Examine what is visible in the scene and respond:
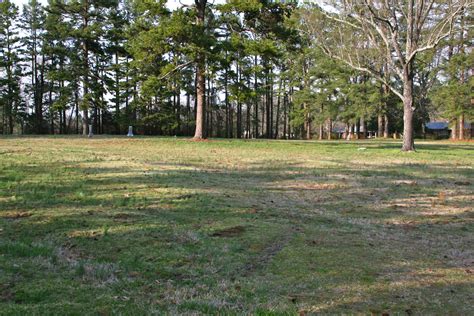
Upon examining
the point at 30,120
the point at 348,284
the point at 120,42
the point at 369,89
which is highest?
the point at 120,42

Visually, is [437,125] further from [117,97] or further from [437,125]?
[117,97]

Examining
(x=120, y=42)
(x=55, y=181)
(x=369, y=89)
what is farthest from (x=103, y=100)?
(x=55, y=181)

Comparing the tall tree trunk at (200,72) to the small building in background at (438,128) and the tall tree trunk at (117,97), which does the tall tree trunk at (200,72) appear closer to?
the tall tree trunk at (117,97)

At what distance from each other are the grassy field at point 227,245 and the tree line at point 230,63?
1279cm

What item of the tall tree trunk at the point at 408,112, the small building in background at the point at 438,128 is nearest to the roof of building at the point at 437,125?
the small building in background at the point at 438,128

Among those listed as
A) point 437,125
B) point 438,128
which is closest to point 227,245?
point 438,128

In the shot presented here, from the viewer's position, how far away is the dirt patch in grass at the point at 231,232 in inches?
204

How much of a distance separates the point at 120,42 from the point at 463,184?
3407cm

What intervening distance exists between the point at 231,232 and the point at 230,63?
57.9 feet

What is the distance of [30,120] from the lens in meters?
44.5

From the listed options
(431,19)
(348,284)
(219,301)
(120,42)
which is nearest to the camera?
(219,301)

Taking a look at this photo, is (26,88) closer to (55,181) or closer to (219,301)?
(55,181)

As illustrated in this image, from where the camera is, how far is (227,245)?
15.6 feet

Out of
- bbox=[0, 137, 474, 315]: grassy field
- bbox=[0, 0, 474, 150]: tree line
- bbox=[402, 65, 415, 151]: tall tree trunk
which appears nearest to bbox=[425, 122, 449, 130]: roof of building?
bbox=[0, 0, 474, 150]: tree line
